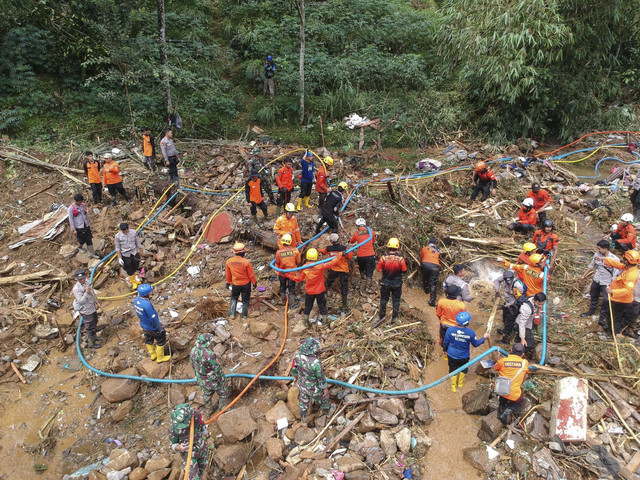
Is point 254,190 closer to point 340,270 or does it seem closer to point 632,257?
point 340,270

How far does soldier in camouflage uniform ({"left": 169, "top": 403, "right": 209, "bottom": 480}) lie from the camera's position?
209 inches

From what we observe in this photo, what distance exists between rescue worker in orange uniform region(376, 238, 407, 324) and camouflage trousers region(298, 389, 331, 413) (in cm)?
219

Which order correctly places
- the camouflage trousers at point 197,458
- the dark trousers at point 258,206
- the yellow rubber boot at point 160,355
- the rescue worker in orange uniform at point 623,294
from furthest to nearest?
the dark trousers at point 258,206 → the yellow rubber boot at point 160,355 → the rescue worker in orange uniform at point 623,294 → the camouflage trousers at point 197,458

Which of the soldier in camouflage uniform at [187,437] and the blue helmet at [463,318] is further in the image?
the blue helmet at [463,318]

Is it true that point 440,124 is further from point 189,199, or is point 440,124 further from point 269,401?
point 269,401

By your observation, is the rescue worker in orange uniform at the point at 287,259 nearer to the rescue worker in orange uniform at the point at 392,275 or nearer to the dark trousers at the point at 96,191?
the rescue worker in orange uniform at the point at 392,275

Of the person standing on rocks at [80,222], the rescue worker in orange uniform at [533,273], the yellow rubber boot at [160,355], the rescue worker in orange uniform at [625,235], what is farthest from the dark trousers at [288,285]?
the rescue worker in orange uniform at [625,235]

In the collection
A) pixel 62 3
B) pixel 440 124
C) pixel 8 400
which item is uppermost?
pixel 62 3

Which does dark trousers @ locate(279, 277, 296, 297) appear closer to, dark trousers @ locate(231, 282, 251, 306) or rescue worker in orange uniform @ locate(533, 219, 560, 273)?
dark trousers @ locate(231, 282, 251, 306)

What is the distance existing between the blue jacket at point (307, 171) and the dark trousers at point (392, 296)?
4068 mm

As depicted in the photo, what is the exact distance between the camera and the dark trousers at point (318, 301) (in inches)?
313

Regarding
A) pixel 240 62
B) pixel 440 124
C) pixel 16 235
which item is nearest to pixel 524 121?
pixel 440 124

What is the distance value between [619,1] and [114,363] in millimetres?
17496

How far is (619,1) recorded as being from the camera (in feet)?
43.3
